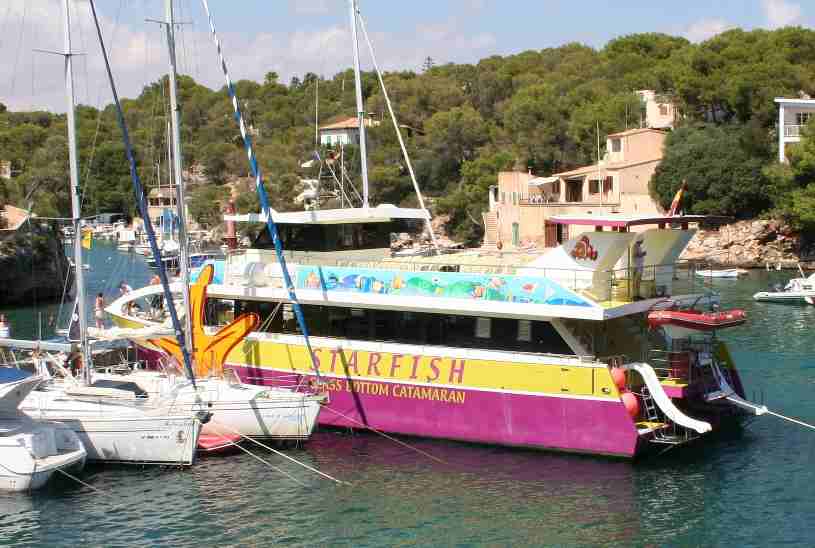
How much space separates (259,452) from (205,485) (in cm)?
213

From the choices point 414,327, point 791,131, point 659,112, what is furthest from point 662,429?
point 659,112

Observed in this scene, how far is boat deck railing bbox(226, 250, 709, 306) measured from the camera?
2291 cm

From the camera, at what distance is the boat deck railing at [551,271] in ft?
75.2

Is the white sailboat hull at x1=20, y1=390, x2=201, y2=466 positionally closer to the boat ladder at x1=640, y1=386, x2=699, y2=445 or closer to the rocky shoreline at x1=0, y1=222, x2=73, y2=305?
the boat ladder at x1=640, y1=386, x2=699, y2=445

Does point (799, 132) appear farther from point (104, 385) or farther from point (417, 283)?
point (104, 385)

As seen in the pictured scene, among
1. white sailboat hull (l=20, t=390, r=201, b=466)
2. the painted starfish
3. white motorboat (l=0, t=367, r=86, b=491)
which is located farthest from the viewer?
the painted starfish

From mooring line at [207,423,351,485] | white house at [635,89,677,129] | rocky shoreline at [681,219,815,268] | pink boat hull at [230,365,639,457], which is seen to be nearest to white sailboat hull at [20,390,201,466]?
mooring line at [207,423,351,485]

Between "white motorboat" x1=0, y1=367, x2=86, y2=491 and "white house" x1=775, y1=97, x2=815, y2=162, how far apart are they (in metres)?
54.8

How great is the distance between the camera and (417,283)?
24.1m

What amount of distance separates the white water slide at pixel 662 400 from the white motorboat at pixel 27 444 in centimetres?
1141

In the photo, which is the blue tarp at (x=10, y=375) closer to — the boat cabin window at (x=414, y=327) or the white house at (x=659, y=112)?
the boat cabin window at (x=414, y=327)

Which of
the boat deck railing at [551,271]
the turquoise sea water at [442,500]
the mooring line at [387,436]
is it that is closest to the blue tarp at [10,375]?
the turquoise sea water at [442,500]

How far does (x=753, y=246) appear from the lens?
221 ft

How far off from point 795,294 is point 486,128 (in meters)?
47.7
